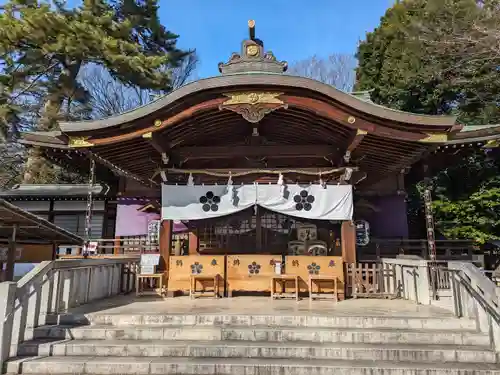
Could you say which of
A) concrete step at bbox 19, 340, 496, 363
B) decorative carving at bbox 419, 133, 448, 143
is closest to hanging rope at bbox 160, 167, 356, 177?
decorative carving at bbox 419, 133, 448, 143

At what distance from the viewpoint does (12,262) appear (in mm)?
10453

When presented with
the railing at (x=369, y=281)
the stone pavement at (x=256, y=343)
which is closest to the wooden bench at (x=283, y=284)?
the railing at (x=369, y=281)

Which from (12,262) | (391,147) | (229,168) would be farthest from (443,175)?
(12,262)

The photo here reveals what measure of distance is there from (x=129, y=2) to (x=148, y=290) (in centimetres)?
2082

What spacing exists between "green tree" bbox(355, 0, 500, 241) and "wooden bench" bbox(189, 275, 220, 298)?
913 centimetres

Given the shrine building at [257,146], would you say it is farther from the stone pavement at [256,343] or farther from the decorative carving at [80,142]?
the stone pavement at [256,343]

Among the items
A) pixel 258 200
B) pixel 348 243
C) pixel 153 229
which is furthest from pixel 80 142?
pixel 153 229

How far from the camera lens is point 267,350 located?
16.8ft

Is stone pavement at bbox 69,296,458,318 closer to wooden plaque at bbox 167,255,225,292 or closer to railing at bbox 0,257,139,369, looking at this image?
railing at bbox 0,257,139,369

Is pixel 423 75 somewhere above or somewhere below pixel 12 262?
above

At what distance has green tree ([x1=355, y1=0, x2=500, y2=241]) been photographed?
1381 cm

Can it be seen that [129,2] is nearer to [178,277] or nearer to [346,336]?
[178,277]

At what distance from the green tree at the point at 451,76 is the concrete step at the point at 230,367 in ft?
31.1

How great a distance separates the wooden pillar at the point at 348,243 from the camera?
903 cm
